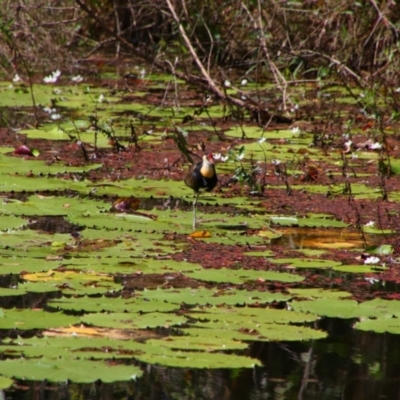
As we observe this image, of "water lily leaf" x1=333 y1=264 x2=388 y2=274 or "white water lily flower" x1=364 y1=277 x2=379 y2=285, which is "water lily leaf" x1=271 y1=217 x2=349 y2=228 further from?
"white water lily flower" x1=364 y1=277 x2=379 y2=285

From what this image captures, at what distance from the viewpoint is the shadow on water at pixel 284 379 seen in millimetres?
3256

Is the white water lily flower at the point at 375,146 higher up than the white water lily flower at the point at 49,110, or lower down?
lower down

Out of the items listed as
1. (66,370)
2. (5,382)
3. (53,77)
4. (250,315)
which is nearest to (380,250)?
(250,315)

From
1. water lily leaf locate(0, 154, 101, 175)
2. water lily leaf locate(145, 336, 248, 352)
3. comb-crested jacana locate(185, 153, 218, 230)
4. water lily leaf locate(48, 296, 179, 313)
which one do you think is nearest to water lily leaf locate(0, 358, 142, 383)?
water lily leaf locate(145, 336, 248, 352)

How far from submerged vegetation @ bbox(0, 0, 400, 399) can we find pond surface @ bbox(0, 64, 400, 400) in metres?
0.01

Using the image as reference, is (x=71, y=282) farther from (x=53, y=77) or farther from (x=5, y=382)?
(x=53, y=77)

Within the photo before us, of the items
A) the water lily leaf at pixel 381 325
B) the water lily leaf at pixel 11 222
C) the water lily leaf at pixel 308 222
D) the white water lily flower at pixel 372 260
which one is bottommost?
the water lily leaf at pixel 381 325

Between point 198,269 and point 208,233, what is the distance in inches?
29.9

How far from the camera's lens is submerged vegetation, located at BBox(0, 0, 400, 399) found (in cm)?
362

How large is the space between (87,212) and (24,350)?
2.49 meters

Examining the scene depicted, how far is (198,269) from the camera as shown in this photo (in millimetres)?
4723

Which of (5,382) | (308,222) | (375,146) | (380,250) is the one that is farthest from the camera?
(375,146)

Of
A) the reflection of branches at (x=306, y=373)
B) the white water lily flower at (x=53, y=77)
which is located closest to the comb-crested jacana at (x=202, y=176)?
the reflection of branches at (x=306, y=373)

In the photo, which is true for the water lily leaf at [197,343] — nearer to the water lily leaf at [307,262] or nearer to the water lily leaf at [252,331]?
the water lily leaf at [252,331]
